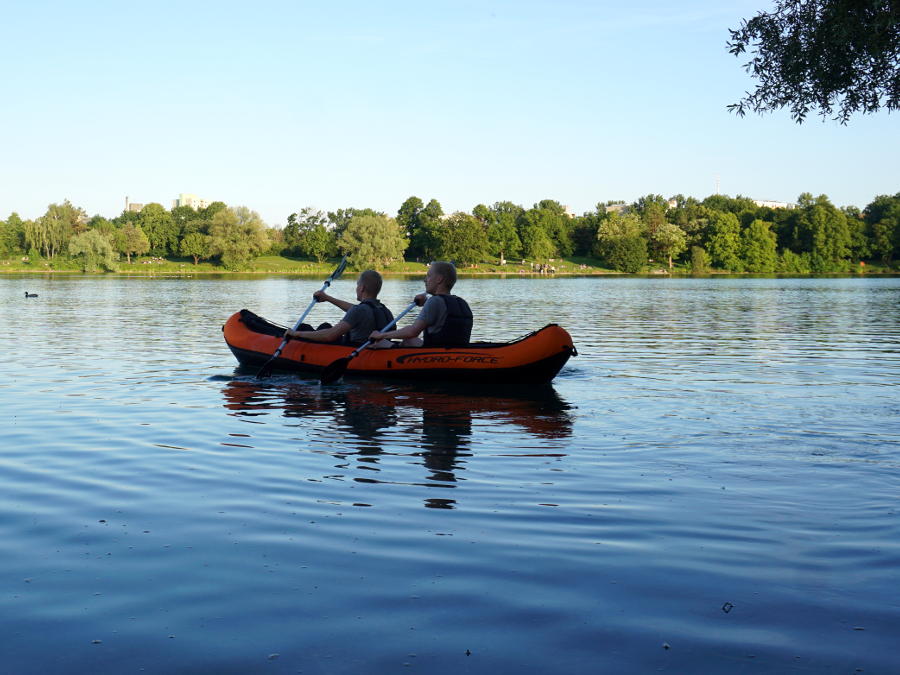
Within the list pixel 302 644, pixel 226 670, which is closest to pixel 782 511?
pixel 302 644

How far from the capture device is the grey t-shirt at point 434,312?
11.6 m

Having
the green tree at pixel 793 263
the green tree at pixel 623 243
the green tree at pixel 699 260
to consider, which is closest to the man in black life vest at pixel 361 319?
the green tree at pixel 623 243

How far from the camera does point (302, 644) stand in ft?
11.9

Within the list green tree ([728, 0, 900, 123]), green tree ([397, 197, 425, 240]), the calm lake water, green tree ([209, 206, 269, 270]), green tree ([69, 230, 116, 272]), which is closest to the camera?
the calm lake water

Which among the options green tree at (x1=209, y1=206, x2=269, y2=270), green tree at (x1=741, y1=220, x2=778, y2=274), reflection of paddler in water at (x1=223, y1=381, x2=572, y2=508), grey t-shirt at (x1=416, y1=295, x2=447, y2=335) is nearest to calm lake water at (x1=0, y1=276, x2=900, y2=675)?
reflection of paddler in water at (x1=223, y1=381, x2=572, y2=508)

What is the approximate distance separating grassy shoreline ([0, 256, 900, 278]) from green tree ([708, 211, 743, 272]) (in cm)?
158

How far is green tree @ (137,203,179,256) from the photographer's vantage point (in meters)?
109

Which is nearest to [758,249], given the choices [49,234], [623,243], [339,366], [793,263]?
[793,263]

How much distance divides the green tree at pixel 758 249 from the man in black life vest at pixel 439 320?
103 metres

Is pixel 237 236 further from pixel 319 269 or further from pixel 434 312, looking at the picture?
pixel 434 312

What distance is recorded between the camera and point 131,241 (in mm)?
102250

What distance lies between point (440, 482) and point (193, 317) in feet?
73.4

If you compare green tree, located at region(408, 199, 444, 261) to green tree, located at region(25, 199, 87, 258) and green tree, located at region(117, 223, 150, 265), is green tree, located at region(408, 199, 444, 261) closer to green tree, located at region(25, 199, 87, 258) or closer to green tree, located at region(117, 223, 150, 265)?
green tree, located at region(117, 223, 150, 265)

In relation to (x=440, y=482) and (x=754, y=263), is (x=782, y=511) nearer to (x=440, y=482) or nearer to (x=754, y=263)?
(x=440, y=482)
